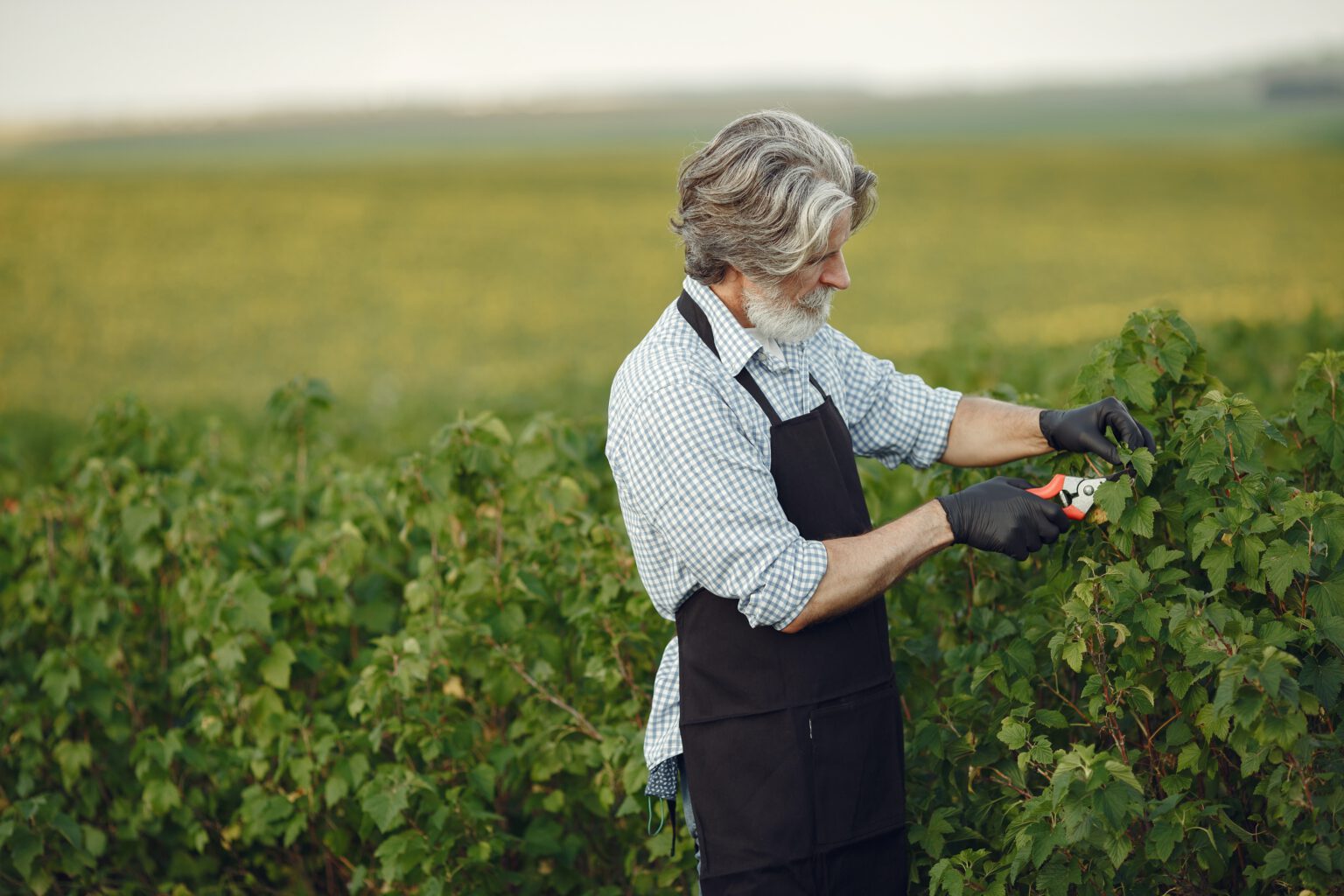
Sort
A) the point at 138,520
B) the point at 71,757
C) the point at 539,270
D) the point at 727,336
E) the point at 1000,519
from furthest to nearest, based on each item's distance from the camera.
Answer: the point at 539,270 < the point at 138,520 < the point at 71,757 < the point at 727,336 < the point at 1000,519

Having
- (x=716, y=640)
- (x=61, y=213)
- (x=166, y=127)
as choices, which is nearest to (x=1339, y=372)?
(x=716, y=640)

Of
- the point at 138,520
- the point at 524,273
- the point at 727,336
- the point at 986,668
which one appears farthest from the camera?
the point at 524,273

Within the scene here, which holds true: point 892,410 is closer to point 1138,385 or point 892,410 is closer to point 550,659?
point 1138,385

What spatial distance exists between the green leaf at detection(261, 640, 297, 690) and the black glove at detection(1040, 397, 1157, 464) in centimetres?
241

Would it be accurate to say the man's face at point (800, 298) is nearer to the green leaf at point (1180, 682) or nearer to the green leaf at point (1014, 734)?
the green leaf at point (1014, 734)

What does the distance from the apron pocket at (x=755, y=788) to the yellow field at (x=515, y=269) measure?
5.57m

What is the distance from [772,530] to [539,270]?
33.0 metres

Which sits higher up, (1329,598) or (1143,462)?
(1143,462)

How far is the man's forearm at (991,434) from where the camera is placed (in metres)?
2.94

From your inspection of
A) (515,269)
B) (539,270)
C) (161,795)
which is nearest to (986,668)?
(161,795)

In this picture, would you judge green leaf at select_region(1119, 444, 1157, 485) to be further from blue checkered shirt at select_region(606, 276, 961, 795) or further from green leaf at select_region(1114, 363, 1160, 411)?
blue checkered shirt at select_region(606, 276, 961, 795)

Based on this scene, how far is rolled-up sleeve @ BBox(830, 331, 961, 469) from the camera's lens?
10.1 ft

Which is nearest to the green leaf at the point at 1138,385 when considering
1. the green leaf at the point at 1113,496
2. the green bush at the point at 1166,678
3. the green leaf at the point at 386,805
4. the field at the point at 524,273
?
the green bush at the point at 1166,678

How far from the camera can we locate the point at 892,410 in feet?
10.1
